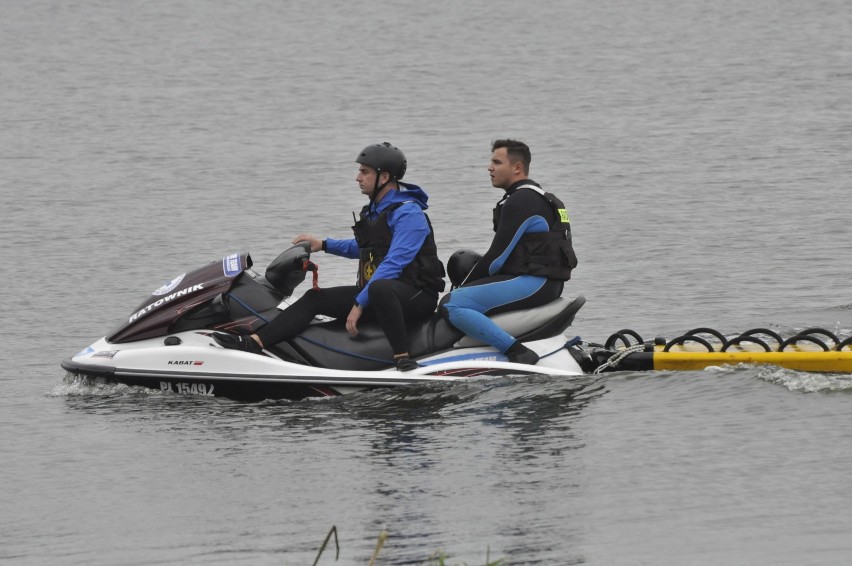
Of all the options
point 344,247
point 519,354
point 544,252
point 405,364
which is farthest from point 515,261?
point 344,247

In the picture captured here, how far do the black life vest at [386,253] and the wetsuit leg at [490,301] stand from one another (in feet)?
0.67

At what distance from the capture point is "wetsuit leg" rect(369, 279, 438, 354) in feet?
32.9

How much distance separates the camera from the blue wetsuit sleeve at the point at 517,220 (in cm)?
1004

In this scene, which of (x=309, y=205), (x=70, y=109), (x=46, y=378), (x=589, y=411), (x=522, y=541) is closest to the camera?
(x=522, y=541)

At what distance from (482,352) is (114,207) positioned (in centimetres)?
1103

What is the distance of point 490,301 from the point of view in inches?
399

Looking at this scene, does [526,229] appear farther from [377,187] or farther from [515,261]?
[377,187]

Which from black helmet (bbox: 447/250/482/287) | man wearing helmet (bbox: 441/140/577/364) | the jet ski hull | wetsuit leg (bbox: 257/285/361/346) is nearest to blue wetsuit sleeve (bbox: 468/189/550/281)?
man wearing helmet (bbox: 441/140/577/364)

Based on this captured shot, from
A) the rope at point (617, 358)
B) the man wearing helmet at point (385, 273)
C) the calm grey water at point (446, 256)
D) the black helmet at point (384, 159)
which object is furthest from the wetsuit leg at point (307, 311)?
the rope at point (617, 358)

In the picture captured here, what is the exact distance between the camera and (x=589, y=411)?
10.0 meters

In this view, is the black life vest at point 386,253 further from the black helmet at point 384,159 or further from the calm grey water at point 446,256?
the calm grey water at point 446,256

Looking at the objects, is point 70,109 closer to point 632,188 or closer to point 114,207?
point 114,207

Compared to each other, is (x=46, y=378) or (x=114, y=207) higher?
(x=114, y=207)

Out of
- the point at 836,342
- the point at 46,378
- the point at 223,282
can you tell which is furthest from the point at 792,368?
the point at 46,378
